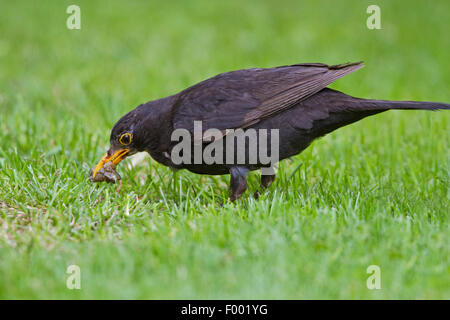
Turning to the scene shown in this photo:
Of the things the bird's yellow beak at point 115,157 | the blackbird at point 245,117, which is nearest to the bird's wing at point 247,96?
the blackbird at point 245,117

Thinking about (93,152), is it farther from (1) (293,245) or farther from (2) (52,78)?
(2) (52,78)

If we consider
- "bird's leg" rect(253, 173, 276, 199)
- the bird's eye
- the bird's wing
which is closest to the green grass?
"bird's leg" rect(253, 173, 276, 199)

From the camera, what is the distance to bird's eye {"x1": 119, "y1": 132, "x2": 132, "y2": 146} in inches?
185

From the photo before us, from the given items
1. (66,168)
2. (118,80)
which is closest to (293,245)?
(66,168)

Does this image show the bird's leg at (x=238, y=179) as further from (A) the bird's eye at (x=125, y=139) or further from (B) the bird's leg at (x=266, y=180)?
(A) the bird's eye at (x=125, y=139)

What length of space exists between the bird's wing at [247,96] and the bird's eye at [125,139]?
0.40 meters

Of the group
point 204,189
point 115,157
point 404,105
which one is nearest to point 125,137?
point 115,157

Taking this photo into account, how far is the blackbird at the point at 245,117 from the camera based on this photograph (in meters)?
4.57

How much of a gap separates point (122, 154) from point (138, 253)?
1.42 meters

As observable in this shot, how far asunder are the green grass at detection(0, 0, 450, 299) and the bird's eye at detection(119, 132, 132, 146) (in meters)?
0.43

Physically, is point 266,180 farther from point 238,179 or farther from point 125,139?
point 125,139

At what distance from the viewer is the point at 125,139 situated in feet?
15.5

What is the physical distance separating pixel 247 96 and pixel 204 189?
980mm

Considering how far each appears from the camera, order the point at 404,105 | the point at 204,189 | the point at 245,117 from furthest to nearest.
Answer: the point at 204,189 → the point at 245,117 → the point at 404,105
